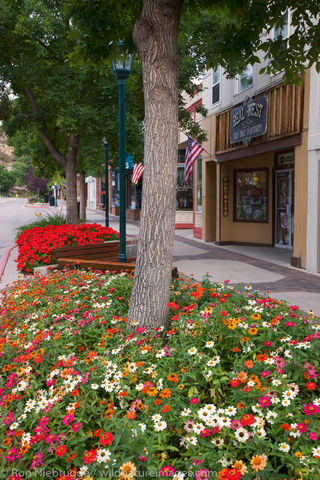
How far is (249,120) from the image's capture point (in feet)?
40.4

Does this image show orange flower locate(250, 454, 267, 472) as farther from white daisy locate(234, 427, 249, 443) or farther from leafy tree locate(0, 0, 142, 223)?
leafy tree locate(0, 0, 142, 223)

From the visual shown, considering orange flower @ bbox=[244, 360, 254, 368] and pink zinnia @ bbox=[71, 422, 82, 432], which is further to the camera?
orange flower @ bbox=[244, 360, 254, 368]

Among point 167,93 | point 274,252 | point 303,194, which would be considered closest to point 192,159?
point 274,252

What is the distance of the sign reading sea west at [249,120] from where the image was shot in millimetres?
11508

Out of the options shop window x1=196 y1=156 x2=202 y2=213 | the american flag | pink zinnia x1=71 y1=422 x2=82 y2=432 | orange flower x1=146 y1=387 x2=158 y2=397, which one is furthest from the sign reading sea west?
pink zinnia x1=71 y1=422 x2=82 y2=432

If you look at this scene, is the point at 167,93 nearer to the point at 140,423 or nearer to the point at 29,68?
the point at 140,423

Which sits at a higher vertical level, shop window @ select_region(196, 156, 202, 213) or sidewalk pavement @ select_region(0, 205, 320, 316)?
shop window @ select_region(196, 156, 202, 213)

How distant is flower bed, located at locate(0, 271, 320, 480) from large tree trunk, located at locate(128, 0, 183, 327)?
0.32 meters

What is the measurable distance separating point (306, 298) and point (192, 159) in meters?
7.92

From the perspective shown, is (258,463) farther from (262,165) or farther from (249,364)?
(262,165)

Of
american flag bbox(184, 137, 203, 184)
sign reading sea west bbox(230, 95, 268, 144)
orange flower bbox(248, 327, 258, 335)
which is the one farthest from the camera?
american flag bbox(184, 137, 203, 184)

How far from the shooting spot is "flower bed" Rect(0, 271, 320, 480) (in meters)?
2.22

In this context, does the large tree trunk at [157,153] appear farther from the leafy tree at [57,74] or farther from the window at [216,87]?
the window at [216,87]

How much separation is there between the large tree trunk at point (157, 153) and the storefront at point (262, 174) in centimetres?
704
